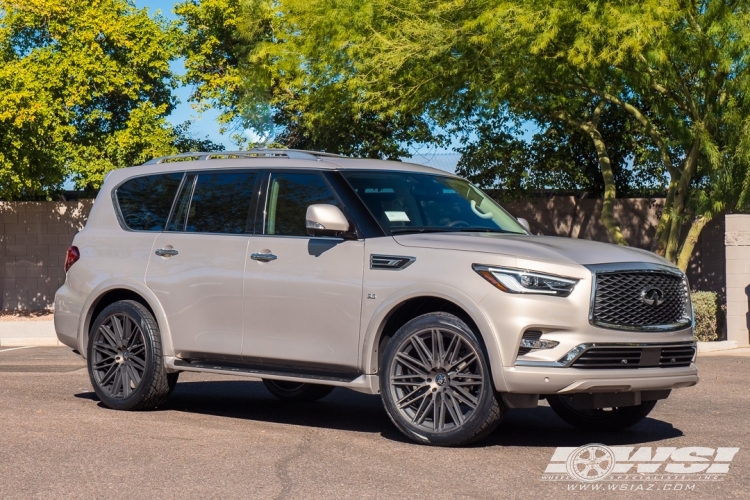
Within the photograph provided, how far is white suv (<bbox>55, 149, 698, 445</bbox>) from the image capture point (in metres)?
7.27

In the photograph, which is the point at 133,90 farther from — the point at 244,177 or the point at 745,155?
the point at 244,177

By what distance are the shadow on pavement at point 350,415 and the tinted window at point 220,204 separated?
157 centimetres

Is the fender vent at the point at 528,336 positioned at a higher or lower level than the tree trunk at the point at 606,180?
lower

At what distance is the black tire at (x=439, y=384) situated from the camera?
7348mm

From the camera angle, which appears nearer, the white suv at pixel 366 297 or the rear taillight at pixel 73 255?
the white suv at pixel 366 297

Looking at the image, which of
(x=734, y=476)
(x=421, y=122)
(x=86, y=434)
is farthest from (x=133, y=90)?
(x=734, y=476)

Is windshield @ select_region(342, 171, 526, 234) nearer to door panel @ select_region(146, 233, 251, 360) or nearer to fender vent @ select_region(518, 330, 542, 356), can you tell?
door panel @ select_region(146, 233, 251, 360)

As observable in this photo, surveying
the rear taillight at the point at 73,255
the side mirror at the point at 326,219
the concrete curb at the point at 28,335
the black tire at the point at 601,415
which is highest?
the side mirror at the point at 326,219

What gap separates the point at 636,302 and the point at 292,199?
2.76 meters

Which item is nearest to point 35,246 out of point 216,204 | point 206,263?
point 216,204

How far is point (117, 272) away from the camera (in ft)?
31.2

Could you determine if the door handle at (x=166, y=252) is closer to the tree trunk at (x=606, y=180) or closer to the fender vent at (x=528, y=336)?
the fender vent at (x=528, y=336)

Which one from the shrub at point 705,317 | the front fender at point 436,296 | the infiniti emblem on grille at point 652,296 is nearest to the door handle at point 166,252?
the front fender at point 436,296

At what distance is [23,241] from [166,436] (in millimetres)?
16608
